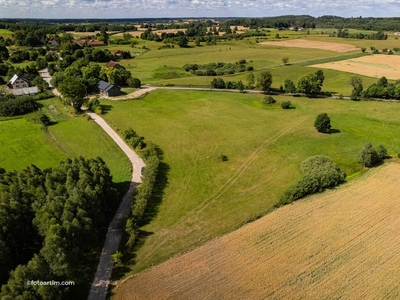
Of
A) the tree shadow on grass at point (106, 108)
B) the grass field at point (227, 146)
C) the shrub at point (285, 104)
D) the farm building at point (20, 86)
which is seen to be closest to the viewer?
the grass field at point (227, 146)

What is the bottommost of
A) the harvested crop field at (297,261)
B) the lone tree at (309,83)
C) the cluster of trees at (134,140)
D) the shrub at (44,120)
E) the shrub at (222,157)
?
the harvested crop field at (297,261)

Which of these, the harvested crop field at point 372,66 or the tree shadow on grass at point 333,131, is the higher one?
the harvested crop field at point 372,66

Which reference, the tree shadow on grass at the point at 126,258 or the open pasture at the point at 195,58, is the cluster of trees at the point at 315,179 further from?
the open pasture at the point at 195,58

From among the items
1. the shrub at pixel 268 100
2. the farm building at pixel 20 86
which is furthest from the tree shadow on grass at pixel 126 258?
the farm building at pixel 20 86

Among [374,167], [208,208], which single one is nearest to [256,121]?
[374,167]

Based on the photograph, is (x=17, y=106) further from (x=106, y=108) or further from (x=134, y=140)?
(x=134, y=140)

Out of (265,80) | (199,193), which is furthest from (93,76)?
(199,193)

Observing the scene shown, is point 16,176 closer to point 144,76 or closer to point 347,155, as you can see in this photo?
point 347,155
